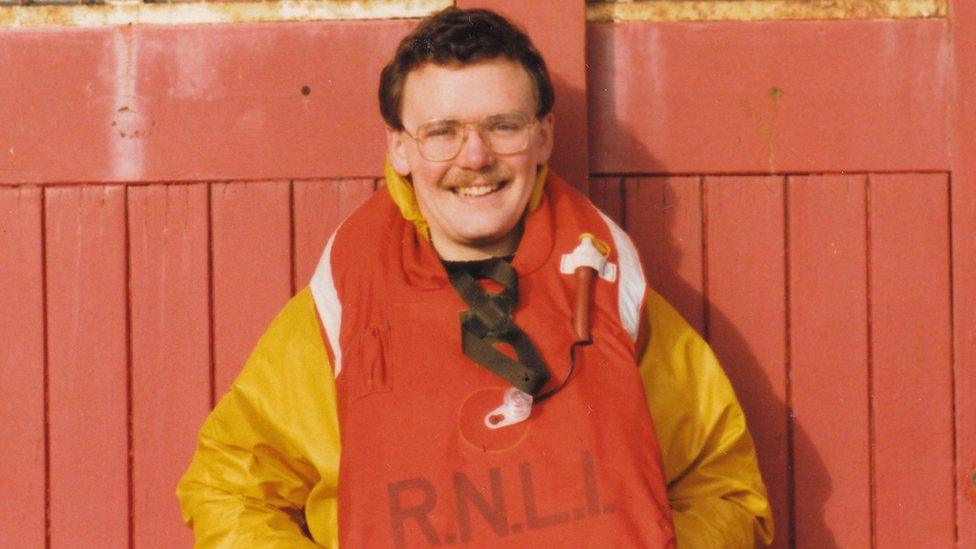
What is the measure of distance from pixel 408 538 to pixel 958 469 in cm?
115

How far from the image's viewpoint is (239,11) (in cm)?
267

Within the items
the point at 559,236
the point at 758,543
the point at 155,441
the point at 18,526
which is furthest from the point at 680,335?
the point at 18,526

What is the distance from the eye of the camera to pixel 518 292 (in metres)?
2.21

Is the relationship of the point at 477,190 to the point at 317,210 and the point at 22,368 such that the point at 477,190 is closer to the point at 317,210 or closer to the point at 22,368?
the point at 317,210

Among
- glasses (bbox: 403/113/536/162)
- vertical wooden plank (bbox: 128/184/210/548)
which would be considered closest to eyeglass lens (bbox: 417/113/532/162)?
glasses (bbox: 403/113/536/162)

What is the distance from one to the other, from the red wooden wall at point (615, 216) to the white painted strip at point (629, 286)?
14.6 inches

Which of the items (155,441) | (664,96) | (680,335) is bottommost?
(155,441)

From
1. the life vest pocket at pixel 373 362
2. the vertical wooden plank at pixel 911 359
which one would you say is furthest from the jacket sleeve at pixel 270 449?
the vertical wooden plank at pixel 911 359

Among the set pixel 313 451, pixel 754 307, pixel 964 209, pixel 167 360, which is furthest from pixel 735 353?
pixel 167 360

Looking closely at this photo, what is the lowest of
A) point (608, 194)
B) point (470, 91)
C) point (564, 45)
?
point (608, 194)

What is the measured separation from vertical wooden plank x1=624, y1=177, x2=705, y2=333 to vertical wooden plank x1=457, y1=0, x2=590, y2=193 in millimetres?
126

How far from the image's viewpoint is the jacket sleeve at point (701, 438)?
229cm

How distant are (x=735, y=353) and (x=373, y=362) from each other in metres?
0.82

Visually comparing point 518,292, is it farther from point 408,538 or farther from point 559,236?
point 408,538
